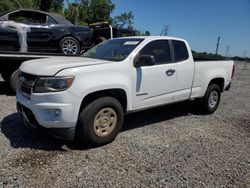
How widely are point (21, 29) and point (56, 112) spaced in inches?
192

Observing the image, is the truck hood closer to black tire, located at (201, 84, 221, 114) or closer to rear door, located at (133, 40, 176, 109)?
rear door, located at (133, 40, 176, 109)

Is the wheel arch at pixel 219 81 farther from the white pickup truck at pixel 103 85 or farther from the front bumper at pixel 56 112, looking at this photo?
the front bumper at pixel 56 112

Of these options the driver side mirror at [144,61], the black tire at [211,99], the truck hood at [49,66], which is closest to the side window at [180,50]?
the driver side mirror at [144,61]

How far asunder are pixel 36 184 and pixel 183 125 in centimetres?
358

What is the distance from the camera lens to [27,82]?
4508mm

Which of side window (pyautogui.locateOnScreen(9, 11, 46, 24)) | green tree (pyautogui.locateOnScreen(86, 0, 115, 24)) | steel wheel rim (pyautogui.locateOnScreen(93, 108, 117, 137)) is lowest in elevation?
steel wheel rim (pyautogui.locateOnScreen(93, 108, 117, 137))

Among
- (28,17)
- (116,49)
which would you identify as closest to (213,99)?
(116,49)

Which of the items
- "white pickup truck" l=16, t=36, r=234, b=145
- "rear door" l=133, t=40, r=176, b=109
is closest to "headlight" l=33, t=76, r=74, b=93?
"white pickup truck" l=16, t=36, r=234, b=145

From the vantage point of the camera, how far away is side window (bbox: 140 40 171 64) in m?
5.54

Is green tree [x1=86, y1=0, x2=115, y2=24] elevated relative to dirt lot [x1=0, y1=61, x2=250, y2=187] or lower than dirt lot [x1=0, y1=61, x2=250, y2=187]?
elevated

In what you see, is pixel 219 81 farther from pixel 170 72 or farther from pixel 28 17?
pixel 28 17

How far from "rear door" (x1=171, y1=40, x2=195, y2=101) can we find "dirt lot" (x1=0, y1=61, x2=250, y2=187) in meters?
0.67

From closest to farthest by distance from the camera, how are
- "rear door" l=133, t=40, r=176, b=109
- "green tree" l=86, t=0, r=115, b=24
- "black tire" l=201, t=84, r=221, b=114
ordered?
"rear door" l=133, t=40, r=176, b=109 < "black tire" l=201, t=84, r=221, b=114 < "green tree" l=86, t=0, r=115, b=24

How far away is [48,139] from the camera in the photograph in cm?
493
